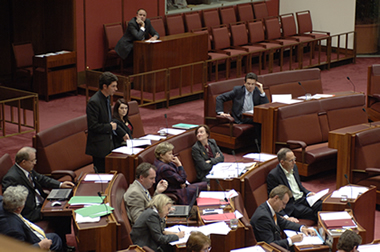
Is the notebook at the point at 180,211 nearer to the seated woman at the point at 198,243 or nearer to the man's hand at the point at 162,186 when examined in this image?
the man's hand at the point at 162,186

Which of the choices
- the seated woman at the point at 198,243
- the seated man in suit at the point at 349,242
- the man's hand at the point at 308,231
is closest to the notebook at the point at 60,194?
the seated woman at the point at 198,243

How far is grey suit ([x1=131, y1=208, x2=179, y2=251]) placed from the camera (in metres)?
3.61

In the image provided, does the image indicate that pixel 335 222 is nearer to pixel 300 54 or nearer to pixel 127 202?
pixel 127 202

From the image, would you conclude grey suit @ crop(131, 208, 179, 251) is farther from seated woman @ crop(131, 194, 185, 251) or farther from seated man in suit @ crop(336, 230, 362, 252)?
seated man in suit @ crop(336, 230, 362, 252)

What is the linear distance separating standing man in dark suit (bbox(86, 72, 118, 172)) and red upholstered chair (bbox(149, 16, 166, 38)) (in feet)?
18.2

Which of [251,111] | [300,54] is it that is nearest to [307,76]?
A: [251,111]

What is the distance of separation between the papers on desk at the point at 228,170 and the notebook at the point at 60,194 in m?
1.31

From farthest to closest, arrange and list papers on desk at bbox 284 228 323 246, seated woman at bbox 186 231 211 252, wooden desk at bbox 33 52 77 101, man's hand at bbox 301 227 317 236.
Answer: wooden desk at bbox 33 52 77 101
man's hand at bbox 301 227 317 236
papers on desk at bbox 284 228 323 246
seated woman at bbox 186 231 211 252

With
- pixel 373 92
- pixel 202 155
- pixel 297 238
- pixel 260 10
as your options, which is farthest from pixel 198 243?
pixel 260 10

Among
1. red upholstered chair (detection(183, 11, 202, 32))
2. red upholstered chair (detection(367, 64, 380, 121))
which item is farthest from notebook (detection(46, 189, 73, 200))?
red upholstered chair (detection(183, 11, 202, 32))

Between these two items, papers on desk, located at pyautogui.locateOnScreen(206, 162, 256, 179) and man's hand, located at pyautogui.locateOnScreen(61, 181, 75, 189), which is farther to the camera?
papers on desk, located at pyautogui.locateOnScreen(206, 162, 256, 179)

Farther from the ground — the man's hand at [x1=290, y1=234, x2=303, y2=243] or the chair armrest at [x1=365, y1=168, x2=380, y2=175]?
the chair armrest at [x1=365, y1=168, x2=380, y2=175]

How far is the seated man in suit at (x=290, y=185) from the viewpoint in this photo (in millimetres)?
4820

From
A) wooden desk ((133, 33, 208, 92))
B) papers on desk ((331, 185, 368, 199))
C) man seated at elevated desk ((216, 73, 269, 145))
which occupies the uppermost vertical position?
wooden desk ((133, 33, 208, 92))
